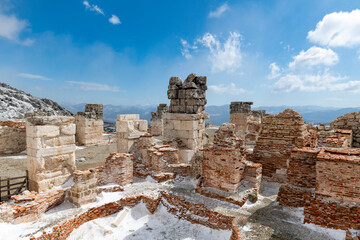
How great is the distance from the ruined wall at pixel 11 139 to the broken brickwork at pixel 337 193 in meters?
16.2

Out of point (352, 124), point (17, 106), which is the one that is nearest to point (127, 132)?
point (352, 124)

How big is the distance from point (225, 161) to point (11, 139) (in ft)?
46.7

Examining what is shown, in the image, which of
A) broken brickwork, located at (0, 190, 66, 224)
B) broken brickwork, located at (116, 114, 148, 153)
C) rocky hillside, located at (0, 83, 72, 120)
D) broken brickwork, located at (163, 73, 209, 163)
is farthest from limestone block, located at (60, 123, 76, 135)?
rocky hillside, located at (0, 83, 72, 120)

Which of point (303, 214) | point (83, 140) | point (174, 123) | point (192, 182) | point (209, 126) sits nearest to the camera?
point (303, 214)

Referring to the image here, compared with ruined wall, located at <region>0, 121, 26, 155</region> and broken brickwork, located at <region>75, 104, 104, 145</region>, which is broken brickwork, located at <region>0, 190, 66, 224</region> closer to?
ruined wall, located at <region>0, 121, 26, 155</region>

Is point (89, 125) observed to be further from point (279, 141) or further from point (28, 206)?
point (279, 141)

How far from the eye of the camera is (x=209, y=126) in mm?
29953

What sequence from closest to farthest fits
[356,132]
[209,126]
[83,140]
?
[356,132] → [83,140] → [209,126]

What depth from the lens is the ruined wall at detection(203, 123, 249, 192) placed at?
617cm

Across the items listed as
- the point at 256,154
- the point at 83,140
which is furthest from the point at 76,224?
the point at 83,140

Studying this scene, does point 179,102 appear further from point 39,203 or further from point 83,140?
point 83,140

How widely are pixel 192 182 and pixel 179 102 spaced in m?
3.57

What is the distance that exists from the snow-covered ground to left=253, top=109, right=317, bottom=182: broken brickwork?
142 inches

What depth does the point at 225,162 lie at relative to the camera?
6289 mm
